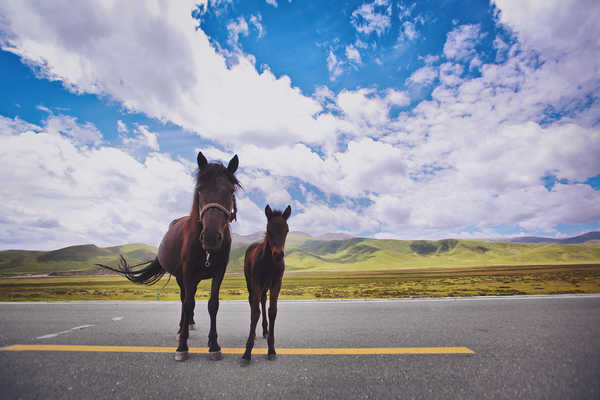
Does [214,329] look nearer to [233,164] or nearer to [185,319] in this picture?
[185,319]

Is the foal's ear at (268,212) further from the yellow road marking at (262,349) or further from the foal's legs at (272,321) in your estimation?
the yellow road marking at (262,349)

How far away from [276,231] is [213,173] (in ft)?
5.04

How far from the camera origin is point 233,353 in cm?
446

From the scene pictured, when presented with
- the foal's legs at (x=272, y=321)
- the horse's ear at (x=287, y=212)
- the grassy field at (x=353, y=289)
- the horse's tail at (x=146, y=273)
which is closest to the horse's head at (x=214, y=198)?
the horse's ear at (x=287, y=212)

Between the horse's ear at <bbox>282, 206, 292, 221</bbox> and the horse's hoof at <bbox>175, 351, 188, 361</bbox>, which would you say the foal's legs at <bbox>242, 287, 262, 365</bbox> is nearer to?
the horse's hoof at <bbox>175, 351, 188, 361</bbox>

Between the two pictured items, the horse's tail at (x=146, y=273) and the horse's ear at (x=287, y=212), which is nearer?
the horse's ear at (x=287, y=212)

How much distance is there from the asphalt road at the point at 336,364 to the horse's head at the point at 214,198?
5.93ft

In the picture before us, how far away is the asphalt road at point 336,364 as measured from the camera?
299cm

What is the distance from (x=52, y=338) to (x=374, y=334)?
21.5ft

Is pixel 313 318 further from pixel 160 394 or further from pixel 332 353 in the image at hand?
pixel 160 394

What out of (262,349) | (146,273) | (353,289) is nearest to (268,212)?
(262,349)

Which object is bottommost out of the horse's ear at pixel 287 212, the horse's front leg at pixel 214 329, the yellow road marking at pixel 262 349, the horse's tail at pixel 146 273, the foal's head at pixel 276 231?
the yellow road marking at pixel 262 349

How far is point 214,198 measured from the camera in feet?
14.3

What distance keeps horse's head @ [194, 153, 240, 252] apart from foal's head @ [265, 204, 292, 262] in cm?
72
